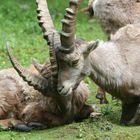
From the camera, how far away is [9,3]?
20.3 meters

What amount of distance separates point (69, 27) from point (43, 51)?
6.60 m

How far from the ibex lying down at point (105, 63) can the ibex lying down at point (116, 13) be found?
1352 millimetres

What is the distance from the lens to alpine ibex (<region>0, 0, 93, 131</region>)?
29.0 ft

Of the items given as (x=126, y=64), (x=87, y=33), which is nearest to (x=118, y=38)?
(x=126, y=64)

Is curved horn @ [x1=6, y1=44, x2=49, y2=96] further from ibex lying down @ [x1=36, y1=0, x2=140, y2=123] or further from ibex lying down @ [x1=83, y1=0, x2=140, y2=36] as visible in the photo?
ibex lying down @ [x1=83, y1=0, x2=140, y2=36]

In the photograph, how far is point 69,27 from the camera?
27.5 feet

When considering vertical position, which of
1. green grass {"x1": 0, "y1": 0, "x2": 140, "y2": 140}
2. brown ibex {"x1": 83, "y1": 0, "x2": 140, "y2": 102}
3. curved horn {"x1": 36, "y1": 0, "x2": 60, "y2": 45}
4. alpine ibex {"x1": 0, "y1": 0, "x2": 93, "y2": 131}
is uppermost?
curved horn {"x1": 36, "y1": 0, "x2": 60, "y2": 45}

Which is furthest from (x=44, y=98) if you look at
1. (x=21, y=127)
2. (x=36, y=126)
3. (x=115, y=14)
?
(x=115, y=14)

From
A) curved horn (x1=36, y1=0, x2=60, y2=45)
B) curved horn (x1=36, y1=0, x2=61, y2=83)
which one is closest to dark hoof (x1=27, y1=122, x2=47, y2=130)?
curved horn (x1=36, y1=0, x2=61, y2=83)

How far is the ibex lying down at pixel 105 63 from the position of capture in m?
8.54

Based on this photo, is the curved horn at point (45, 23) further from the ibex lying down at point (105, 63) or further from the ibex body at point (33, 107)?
the ibex body at point (33, 107)

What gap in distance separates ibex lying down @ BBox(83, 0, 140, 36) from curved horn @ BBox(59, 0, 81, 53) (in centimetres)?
249

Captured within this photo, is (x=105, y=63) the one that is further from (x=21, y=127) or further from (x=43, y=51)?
(x=43, y=51)

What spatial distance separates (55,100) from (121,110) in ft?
4.10
